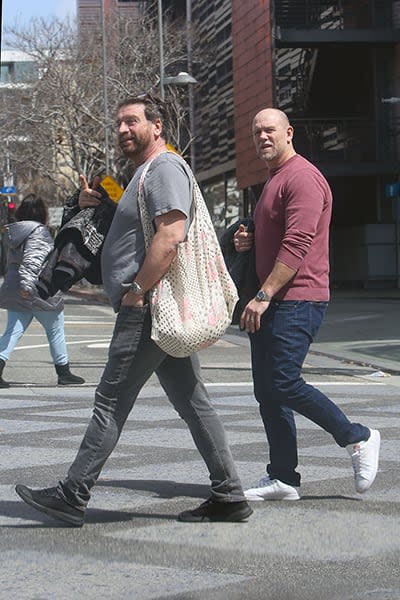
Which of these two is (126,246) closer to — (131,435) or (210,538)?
(210,538)

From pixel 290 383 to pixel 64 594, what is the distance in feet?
6.08

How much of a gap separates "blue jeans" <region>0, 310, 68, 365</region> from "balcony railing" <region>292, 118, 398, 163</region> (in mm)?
25151

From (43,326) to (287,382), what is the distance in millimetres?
7151

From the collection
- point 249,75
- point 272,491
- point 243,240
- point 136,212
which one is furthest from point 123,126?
point 249,75

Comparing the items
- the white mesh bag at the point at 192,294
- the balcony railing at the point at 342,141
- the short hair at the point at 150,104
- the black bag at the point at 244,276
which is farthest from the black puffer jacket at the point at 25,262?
the balcony railing at the point at 342,141

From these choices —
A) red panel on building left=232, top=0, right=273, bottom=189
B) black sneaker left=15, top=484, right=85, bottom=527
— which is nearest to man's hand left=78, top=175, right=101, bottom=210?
black sneaker left=15, top=484, right=85, bottom=527

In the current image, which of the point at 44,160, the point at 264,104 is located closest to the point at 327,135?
the point at 264,104

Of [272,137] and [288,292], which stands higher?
→ [272,137]

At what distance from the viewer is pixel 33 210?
12773 millimetres

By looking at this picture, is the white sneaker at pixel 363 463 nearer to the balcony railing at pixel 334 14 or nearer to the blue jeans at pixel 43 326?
the blue jeans at pixel 43 326

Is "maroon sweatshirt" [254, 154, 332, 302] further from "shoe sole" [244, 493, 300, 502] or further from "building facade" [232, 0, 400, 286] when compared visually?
"building facade" [232, 0, 400, 286]

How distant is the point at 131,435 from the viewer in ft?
29.8

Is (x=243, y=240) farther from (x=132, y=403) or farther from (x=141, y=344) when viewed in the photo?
(x=132, y=403)

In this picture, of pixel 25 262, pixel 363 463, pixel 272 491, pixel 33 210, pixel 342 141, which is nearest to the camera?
pixel 363 463
